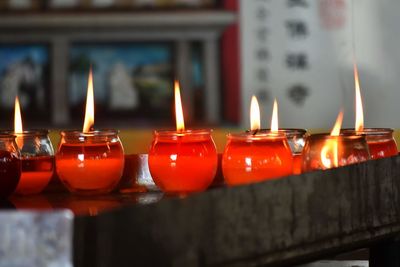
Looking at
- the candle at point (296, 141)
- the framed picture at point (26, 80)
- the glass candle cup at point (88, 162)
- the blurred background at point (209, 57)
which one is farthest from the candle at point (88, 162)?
the framed picture at point (26, 80)

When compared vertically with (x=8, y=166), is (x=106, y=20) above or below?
above

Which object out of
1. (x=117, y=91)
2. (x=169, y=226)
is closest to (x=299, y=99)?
(x=117, y=91)

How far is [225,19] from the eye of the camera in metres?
3.83

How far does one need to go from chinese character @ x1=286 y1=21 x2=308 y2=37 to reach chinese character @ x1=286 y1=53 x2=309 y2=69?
0.10m

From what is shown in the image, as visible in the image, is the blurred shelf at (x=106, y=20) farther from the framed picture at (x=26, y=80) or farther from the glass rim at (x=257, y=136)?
the glass rim at (x=257, y=136)

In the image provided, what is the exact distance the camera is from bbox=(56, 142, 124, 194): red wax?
130 centimetres

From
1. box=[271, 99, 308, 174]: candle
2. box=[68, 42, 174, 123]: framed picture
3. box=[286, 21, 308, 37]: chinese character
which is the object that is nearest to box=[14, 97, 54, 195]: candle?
box=[271, 99, 308, 174]: candle

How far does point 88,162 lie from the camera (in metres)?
1.30

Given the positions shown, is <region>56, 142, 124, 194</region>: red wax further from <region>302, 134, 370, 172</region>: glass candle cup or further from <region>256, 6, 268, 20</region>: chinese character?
<region>256, 6, 268, 20</region>: chinese character

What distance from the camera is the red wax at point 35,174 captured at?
4.33 ft

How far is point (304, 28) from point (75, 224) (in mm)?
3190

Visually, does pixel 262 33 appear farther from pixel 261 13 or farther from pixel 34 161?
pixel 34 161

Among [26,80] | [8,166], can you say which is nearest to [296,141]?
[8,166]

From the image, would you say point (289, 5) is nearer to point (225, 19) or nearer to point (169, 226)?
point (225, 19)
